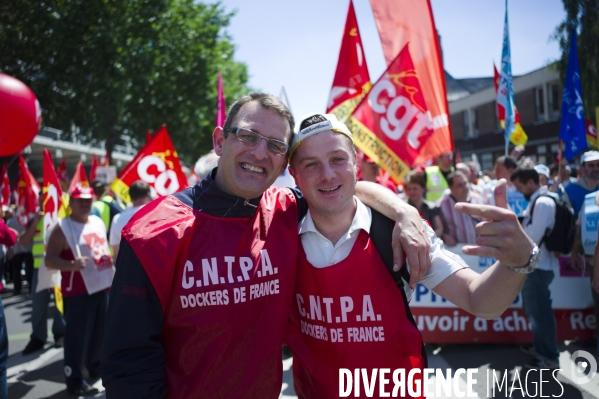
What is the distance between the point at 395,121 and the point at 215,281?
12.4 feet

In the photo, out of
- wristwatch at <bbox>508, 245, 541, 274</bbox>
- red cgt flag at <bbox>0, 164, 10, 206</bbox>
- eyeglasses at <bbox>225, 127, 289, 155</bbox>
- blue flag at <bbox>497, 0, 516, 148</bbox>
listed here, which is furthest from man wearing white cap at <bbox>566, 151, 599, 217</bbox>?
red cgt flag at <bbox>0, 164, 10, 206</bbox>

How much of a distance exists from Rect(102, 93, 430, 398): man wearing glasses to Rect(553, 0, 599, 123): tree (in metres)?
24.0

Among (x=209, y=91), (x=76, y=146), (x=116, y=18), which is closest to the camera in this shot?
(x=116, y=18)

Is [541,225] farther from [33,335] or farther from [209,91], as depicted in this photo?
[209,91]

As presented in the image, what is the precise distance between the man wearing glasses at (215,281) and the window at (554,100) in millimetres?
31466

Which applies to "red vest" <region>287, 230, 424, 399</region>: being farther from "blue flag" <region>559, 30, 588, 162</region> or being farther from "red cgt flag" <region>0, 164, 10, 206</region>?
"red cgt flag" <region>0, 164, 10, 206</region>

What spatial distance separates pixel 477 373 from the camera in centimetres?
488

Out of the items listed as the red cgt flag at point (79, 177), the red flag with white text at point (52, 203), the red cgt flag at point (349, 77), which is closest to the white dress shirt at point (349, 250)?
the red cgt flag at point (349, 77)

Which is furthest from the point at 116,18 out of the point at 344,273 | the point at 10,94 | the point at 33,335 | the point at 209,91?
the point at 344,273

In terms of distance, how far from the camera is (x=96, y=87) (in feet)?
53.3

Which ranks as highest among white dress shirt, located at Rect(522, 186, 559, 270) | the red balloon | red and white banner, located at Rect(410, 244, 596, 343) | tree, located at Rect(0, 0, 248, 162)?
tree, located at Rect(0, 0, 248, 162)

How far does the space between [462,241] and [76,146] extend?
34728mm

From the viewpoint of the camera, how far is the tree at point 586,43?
21.8m

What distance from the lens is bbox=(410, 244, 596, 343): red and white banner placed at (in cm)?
565
